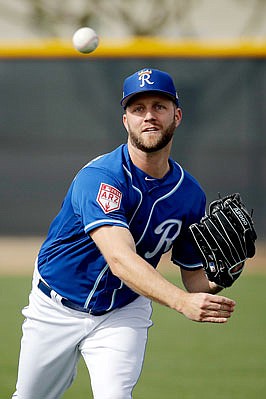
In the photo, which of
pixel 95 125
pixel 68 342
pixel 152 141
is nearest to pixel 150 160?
pixel 152 141

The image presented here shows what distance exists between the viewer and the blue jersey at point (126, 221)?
3648 millimetres

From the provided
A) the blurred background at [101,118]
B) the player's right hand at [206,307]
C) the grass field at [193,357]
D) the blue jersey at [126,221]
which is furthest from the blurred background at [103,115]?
the player's right hand at [206,307]

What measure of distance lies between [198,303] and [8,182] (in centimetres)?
840

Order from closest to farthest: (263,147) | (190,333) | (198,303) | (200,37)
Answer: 1. (198,303)
2. (190,333)
3. (263,147)
4. (200,37)

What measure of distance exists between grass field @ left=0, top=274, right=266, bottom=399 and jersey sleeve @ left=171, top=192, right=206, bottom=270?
1100 millimetres

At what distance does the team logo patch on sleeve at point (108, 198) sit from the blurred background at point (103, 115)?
755 centimetres

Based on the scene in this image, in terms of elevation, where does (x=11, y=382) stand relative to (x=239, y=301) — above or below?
below

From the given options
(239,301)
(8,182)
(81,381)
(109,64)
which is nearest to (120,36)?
(109,64)

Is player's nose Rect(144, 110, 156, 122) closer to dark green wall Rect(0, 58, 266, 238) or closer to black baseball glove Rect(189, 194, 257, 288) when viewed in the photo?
→ black baseball glove Rect(189, 194, 257, 288)

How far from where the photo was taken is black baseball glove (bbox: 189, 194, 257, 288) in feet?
11.8

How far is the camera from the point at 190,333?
666 cm

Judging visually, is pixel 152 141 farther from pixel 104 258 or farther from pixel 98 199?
pixel 104 258

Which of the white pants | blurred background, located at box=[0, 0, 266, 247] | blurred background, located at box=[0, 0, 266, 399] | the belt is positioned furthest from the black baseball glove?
blurred background, located at box=[0, 0, 266, 247]

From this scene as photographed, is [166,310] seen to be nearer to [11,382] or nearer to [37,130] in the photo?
[11,382]
